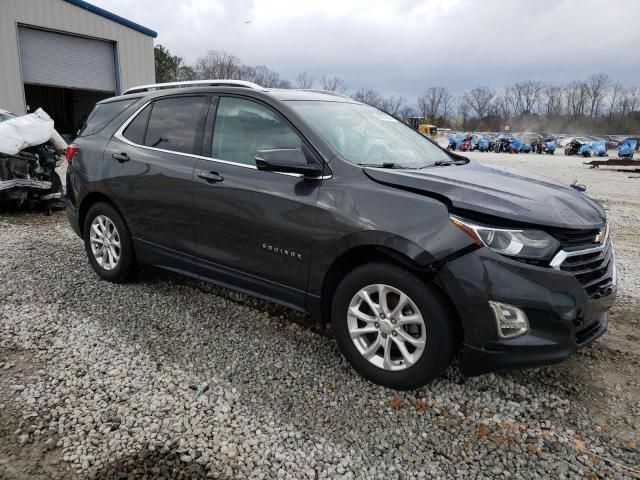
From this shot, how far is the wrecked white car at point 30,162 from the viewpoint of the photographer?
733 centimetres

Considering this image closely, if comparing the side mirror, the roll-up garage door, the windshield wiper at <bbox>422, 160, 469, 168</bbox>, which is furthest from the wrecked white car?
the roll-up garage door

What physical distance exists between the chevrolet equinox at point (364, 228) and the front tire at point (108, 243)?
0.09 meters

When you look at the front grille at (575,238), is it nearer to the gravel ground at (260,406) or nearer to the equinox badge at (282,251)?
the gravel ground at (260,406)

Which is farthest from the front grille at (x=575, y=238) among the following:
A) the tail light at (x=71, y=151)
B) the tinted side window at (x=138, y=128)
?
the tail light at (x=71, y=151)

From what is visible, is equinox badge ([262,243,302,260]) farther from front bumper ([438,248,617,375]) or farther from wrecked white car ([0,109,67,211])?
wrecked white car ([0,109,67,211])

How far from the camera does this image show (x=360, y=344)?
307 cm

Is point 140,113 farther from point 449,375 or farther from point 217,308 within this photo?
point 449,375

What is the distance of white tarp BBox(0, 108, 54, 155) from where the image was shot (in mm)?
7234

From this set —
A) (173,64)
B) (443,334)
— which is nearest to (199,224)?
(443,334)

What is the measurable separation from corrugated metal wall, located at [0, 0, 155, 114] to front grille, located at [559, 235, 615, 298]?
62.3 feet

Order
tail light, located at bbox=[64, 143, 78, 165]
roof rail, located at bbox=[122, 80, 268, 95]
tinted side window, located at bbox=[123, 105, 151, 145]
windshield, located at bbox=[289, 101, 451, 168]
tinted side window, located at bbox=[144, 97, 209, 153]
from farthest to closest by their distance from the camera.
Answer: tail light, located at bbox=[64, 143, 78, 165] → tinted side window, located at bbox=[123, 105, 151, 145] → tinted side window, located at bbox=[144, 97, 209, 153] → roof rail, located at bbox=[122, 80, 268, 95] → windshield, located at bbox=[289, 101, 451, 168]

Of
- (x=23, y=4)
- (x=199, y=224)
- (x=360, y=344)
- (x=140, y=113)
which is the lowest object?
(x=360, y=344)

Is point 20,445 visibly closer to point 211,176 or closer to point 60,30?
point 211,176

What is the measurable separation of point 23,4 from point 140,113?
53.9ft
